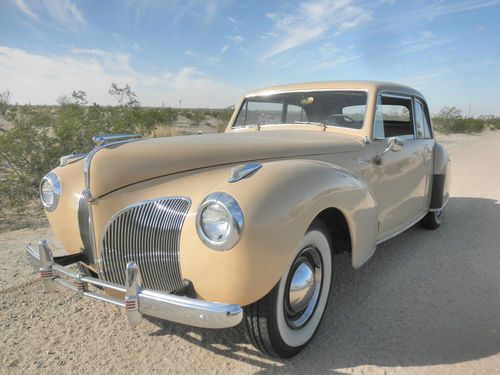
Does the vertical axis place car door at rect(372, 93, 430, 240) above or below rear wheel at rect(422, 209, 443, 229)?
above

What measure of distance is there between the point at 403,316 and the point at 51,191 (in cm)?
245

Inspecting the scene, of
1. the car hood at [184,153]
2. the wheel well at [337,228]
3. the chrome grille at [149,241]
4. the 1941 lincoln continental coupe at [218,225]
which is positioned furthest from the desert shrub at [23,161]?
the wheel well at [337,228]

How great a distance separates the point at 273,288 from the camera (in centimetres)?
194

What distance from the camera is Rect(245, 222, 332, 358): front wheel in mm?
1976

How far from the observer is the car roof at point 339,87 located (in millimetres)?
3372

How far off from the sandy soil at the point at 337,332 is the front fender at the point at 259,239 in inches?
23.8

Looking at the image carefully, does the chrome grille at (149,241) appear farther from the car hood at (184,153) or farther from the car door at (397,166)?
the car door at (397,166)

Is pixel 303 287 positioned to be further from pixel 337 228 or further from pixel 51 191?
pixel 51 191

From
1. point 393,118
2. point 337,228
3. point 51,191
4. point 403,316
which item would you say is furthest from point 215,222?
point 393,118

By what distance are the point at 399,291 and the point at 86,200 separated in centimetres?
233

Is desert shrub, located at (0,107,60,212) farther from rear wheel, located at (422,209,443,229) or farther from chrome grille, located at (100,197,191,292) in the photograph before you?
rear wheel, located at (422,209,443,229)

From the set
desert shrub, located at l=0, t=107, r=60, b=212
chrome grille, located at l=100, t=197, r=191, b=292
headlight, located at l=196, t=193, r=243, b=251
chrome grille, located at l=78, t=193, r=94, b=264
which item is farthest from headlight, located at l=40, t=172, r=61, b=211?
desert shrub, located at l=0, t=107, r=60, b=212

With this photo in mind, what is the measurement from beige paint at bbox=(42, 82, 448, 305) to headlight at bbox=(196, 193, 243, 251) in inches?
1.3

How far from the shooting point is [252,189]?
71.6 inches
